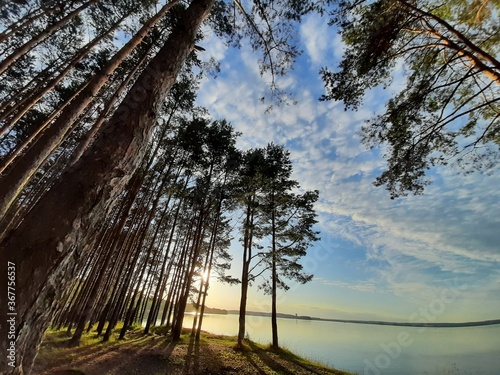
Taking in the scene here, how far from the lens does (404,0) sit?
6.17 meters

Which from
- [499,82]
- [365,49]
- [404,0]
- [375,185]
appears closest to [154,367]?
[375,185]

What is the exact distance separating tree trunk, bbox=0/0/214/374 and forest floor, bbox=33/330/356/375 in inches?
276

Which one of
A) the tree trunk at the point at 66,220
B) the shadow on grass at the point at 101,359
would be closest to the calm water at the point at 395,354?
the shadow on grass at the point at 101,359

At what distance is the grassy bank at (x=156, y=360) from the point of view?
704 centimetres

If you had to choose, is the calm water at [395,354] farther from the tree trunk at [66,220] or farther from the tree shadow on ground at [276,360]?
the tree trunk at [66,220]

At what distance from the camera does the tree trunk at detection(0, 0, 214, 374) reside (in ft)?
4.37

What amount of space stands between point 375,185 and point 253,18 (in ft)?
21.4

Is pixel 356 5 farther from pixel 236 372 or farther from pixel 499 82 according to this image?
pixel 236 372

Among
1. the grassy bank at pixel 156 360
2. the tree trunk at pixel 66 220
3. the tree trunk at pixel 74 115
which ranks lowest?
the grassy bank at pixel 156 360

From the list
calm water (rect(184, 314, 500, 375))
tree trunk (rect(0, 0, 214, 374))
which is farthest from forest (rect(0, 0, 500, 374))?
calm water (rect(184, 314, 500, 375))

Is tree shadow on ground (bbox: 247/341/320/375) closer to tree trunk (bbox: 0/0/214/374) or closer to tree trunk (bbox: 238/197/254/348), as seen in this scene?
tree trunk (bbox: 238/197/254/348)

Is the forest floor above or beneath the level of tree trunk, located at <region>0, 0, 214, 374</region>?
beneath

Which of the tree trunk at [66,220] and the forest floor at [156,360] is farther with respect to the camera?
the forest floor at [156,360]

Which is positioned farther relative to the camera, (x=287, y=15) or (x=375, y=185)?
(x=375, y=185)
